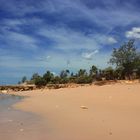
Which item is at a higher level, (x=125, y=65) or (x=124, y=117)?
(x=125, y=65)

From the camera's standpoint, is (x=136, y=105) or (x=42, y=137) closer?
(x=42, y=137)

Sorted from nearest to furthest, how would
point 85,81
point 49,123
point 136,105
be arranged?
point 49,123, point 136,105, point 85,81

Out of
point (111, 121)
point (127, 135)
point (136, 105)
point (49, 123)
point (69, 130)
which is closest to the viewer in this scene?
point (127, 135)

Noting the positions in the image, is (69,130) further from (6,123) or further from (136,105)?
(136,105)

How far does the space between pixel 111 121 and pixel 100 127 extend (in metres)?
0.82

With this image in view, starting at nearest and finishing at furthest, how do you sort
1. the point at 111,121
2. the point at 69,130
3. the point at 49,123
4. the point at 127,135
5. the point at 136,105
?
the point at 127,135 → the point at 69,130 → the point at 111,121 → the point at 49,123 → the point at 136,105

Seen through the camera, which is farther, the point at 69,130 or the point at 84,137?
the point at 69,130

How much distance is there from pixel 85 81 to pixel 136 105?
119 ft

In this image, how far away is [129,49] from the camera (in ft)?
164

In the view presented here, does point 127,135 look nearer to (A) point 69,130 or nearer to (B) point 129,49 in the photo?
(A) point 69,130

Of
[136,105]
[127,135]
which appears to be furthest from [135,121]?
[136,105]

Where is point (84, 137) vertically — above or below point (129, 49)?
below

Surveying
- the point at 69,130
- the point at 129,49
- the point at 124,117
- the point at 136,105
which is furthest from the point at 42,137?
the point at 129,49

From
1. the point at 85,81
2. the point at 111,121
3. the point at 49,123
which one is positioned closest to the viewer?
the point at 111,121
